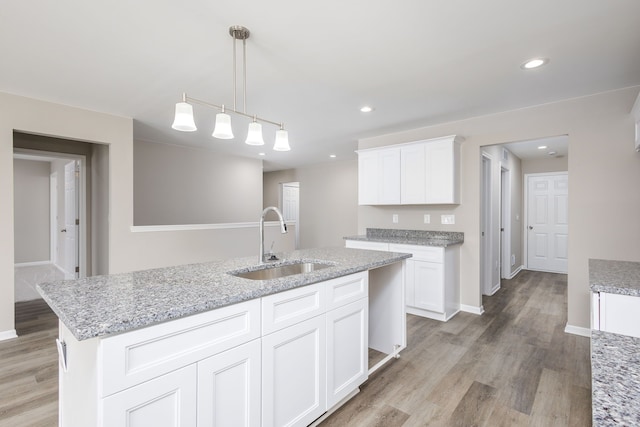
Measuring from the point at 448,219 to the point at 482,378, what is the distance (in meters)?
2.06

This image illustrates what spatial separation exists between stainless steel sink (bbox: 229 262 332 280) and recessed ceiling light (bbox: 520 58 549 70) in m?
2.13

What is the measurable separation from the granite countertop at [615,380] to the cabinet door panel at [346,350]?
120 centimetres

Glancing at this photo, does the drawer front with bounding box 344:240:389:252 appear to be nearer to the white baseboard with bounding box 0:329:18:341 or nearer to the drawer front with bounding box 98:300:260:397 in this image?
the drawer front with bounding box 98:300:260:397

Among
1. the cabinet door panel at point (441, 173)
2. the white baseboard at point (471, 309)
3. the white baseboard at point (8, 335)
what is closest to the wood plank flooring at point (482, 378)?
the white baseboard at point (471, 309)

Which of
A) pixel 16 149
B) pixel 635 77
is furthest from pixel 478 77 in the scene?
pixel 16 149

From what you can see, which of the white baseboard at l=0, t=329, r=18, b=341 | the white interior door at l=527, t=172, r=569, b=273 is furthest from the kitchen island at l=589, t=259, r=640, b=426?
the white interior door at l=527, t=172, r=569, b=273

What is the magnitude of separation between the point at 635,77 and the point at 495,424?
2.96m

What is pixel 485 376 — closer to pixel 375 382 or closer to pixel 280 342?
pixel 375 382

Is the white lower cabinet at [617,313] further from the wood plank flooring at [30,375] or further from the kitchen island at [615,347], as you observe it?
the wood plank flooring at [30,375]

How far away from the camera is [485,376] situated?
2.38 metres

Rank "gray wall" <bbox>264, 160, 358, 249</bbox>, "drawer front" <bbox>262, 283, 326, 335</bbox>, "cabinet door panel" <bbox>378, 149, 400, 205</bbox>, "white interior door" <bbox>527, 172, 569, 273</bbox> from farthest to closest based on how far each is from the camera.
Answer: "gray wall" <bbox>264, 160, 358, 249</bbox> → "white interior door" <bbox>527, 172, 569, 273</bbox> → "cabinet door panel" <bbox>378, 149, 400, 205</bbox> → "drawer front" <bbox>262, 283, 326, 335</bbox>

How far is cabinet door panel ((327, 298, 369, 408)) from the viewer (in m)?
1.86

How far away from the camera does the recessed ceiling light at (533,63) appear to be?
7.72 ft

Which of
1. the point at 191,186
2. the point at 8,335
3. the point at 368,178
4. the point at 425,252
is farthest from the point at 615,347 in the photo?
the point at 191,186
